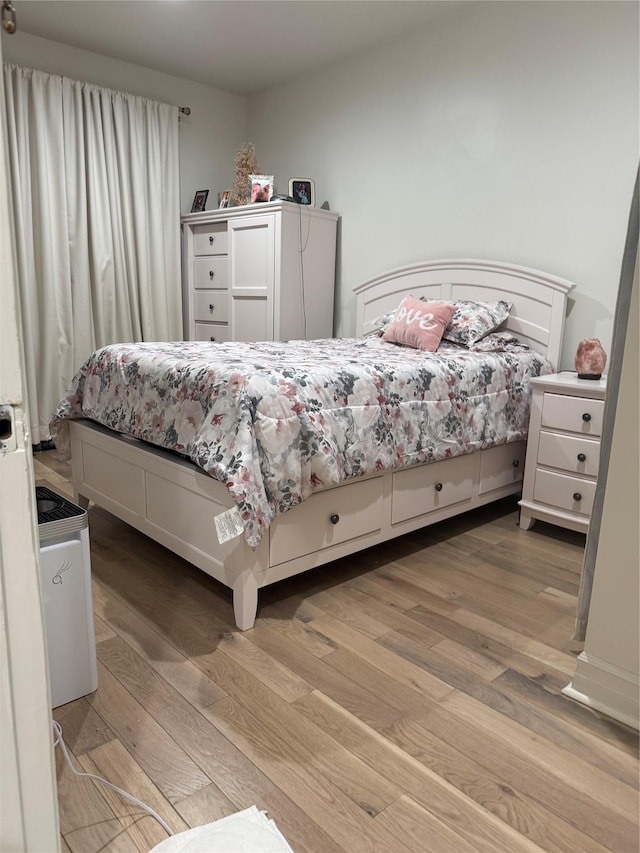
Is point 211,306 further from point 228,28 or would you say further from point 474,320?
point 474,320

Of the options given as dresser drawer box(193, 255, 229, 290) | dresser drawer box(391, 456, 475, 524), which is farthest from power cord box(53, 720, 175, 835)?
dresser drawer box(193, 255, 229, 290)

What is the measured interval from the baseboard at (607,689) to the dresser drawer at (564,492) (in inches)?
42.5

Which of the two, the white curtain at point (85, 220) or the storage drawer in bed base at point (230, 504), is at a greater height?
the white curtain at point (85, 220)

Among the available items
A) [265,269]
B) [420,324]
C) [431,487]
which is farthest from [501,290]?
[265,269]

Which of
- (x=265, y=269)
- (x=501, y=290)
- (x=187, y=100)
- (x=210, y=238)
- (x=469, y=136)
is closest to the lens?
(x=501, y=290)

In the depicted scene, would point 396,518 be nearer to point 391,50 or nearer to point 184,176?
point 391,50

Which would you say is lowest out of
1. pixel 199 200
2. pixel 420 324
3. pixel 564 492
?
pixel 564 492

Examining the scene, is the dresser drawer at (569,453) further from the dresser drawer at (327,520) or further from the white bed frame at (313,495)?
the dresser drawer at (327,520)

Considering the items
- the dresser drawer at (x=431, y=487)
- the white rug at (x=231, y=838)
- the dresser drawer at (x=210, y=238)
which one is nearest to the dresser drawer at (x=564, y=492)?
the dresser drawer at (x=431, y=487)

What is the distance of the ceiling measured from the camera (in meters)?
3.46

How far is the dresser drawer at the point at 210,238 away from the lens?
174 inches

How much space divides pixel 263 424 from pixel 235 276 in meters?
2.63

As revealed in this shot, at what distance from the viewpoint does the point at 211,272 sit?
4566 mm

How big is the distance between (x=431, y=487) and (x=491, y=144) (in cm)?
202
